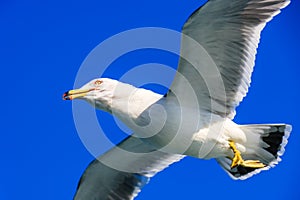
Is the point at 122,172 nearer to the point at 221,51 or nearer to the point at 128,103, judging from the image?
the point at 128,103

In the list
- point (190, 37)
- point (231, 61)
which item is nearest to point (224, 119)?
point (231, 61)

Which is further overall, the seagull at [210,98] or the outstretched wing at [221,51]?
the seagull at [210,98]

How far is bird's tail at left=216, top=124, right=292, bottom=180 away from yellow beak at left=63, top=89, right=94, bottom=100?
248cm

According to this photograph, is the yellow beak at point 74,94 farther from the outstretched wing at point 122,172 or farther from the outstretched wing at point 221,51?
the outstretched wing at point 122,172

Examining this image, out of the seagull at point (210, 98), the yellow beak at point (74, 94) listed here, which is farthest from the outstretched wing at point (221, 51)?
the yellow beak at point (74, 94)

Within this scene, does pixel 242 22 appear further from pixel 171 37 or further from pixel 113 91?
pixel 113 91

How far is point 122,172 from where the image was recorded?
1090 cm

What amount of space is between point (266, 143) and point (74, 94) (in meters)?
3.10

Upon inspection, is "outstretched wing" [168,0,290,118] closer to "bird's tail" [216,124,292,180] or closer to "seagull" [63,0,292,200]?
"seagull" [63,0,292,200]

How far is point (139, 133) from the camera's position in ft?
28.7

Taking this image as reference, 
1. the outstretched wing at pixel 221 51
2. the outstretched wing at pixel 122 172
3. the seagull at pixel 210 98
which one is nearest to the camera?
the outstretched wing at pixel 221 51

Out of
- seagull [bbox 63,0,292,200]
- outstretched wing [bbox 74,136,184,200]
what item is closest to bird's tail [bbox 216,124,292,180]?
seagull [bbox 63,0,292,200]

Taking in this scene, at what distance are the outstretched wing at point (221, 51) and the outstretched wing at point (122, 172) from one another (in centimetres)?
178

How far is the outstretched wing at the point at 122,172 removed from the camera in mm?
10531
